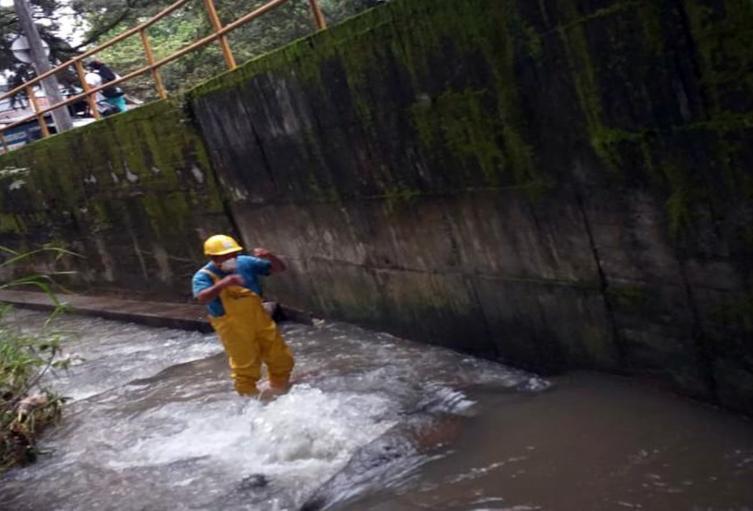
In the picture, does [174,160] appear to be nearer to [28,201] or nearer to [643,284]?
[28,201]

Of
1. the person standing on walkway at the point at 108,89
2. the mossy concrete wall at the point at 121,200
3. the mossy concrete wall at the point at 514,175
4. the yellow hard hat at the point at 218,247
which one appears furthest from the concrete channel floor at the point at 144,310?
the person standing on walkway at the point at 108,89

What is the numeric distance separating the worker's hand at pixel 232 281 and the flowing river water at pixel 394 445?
974 mm

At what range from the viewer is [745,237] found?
14.3 ft

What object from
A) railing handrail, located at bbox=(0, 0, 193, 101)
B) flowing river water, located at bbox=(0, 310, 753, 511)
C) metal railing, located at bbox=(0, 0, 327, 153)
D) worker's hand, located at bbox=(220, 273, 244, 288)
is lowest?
flowing river water, located at bbox=(0, 310, 753, 511)

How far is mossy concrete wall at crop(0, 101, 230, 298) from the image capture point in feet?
34.2

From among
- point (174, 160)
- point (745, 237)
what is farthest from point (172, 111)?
point (745, 237)

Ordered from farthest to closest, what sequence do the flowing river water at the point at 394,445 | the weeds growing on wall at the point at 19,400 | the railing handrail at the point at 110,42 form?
the railing handrail at the point at 110,42 → the weeds growing on wall at the point at 19,400 → the flowing river water at the point at 394,445

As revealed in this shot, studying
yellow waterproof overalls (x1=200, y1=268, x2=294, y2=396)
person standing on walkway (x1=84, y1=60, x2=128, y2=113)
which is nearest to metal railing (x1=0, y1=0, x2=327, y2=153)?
person standing on walkway (x1=84, y1=60, x2=128, y2=113)

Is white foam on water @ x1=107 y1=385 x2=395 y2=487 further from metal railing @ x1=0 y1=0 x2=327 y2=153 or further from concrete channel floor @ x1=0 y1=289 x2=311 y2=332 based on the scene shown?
metal railing @ x1=0 y1=0 x2=327 y2=153

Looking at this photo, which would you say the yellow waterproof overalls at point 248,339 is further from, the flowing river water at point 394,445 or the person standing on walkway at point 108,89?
the person standing on walkway at point 108,89

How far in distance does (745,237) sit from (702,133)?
0.56 metres

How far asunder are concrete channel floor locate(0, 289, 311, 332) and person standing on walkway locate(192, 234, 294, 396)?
8.27ft

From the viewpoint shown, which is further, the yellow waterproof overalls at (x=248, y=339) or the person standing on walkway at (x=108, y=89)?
the person standing on walkway at (x=108, y=89)

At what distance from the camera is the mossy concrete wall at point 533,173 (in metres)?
4.46
